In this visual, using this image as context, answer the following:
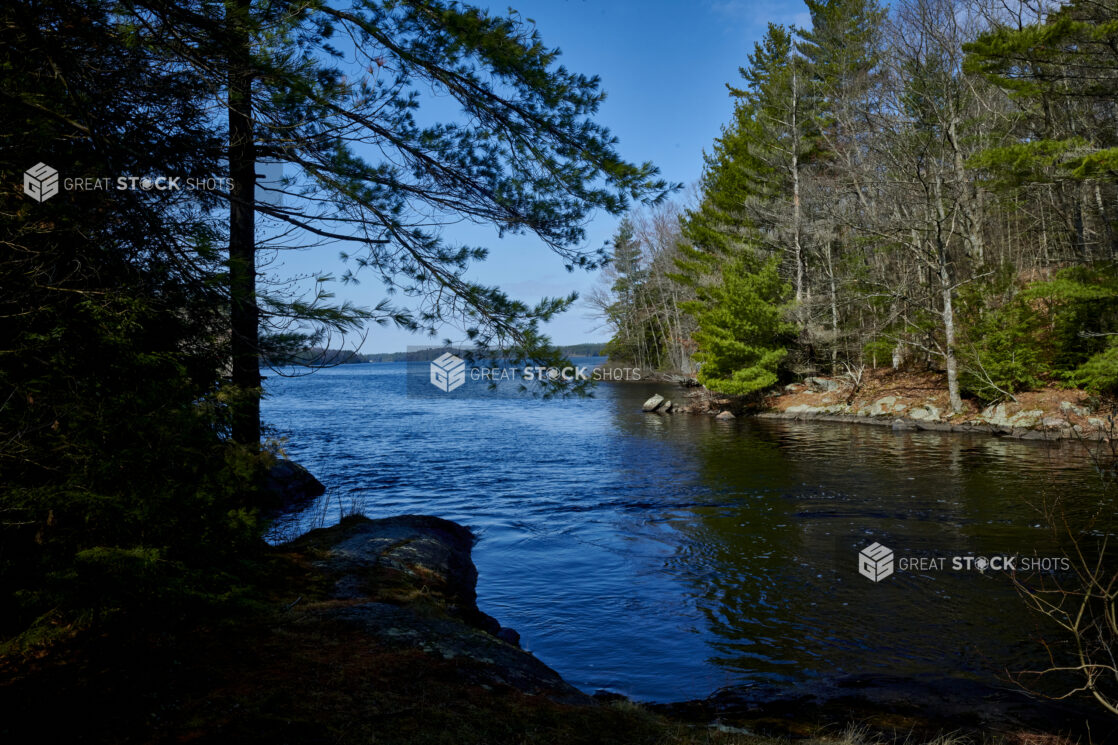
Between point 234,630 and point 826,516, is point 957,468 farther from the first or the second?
point 234,630

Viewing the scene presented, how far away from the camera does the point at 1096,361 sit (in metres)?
17.7

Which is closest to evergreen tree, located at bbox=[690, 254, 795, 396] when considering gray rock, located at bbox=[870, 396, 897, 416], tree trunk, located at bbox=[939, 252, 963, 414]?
gray rock, located at bbox=[870, 396, 897, 416]

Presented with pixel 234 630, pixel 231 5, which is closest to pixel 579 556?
pixel 234 630

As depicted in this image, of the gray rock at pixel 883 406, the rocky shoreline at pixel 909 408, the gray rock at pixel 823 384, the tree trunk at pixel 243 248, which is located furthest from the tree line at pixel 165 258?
the gray rock at pixel 823 384

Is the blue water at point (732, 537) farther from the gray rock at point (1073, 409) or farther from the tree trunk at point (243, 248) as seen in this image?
the gray rock at point (1073, 409)

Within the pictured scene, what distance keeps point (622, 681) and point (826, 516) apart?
676 centimetres

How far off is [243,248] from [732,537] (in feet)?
26.0

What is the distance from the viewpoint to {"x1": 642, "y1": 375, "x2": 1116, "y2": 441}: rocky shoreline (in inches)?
711

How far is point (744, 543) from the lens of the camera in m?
9.62

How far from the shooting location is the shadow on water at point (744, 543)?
5859 mm

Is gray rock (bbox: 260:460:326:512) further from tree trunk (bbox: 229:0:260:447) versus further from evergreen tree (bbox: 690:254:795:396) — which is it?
evergreen tree (bbox: 690:254:795:396)

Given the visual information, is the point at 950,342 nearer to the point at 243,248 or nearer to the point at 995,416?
the point at 995,416

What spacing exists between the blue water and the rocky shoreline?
103 centimetres

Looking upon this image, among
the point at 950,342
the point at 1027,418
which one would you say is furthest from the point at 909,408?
the point at 1027,418
